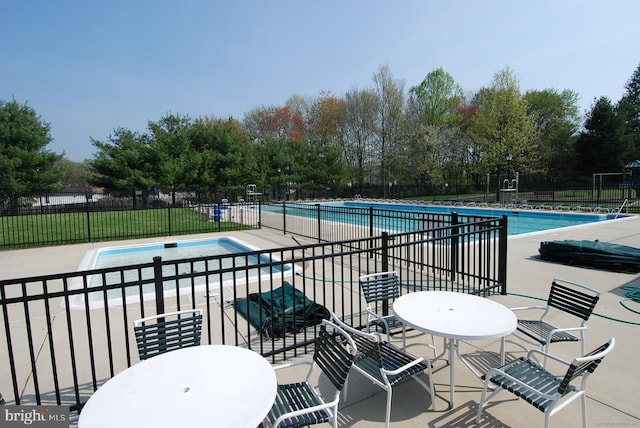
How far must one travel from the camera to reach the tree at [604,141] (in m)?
32.8

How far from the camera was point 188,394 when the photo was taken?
185cm

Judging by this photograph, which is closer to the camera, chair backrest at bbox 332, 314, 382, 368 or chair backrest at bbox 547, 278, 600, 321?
chair backrest at bbox 332, 314, 382, 368

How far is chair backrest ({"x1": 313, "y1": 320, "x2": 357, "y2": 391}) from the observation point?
6.89ft

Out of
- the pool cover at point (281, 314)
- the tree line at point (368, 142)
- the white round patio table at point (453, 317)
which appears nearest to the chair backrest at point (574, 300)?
the white round patio table at point (453, 317)

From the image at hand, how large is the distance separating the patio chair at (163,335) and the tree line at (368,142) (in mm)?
26398

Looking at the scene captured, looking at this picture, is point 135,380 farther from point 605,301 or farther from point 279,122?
point 279,122

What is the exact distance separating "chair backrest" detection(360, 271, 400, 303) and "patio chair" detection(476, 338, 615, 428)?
1.43 metres

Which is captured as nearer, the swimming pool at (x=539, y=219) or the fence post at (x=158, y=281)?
the fence post at (x=158, y=281)

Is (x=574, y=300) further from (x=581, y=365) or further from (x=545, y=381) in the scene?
(x=581, y=365)

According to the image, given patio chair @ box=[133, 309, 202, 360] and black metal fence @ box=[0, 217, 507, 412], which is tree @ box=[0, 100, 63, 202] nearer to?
black metal fence @ box=[0, 217, 507, 412]

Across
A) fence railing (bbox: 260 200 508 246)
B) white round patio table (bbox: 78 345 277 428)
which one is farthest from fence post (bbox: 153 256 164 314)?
fence railing (bbox: 260 200 508 246)

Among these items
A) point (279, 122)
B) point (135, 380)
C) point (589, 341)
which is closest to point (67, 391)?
point (135, 380)

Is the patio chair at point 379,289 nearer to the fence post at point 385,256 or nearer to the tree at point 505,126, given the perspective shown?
the fence post at point 385,256

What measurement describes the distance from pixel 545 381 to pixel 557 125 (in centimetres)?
4445
